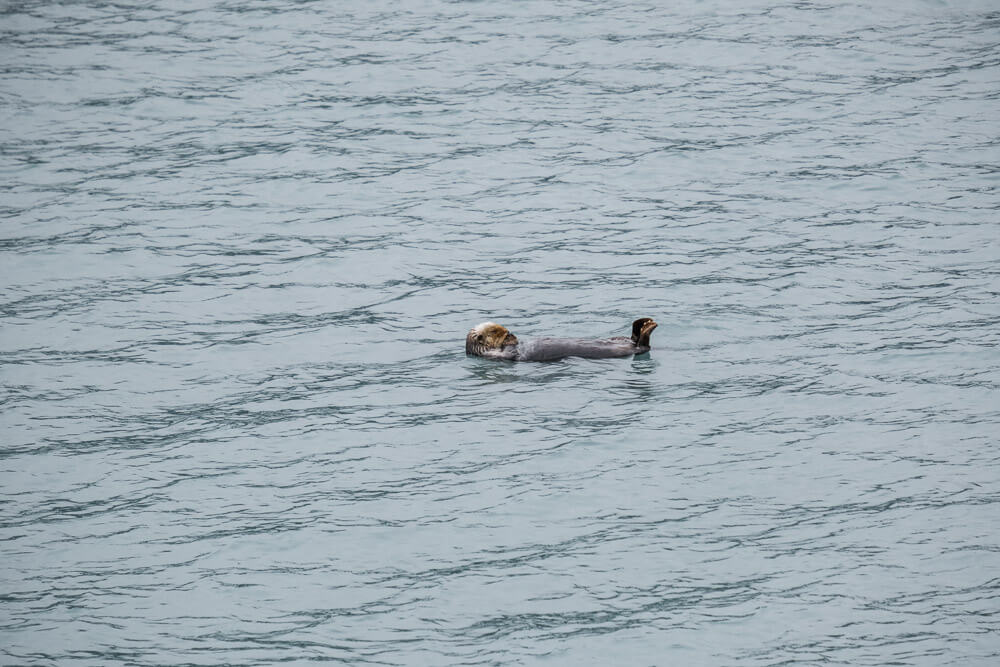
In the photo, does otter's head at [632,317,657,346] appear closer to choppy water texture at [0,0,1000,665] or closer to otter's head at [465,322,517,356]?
choppy water texture at [0,0,1000,665]

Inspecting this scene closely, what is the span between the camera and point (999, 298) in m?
11.9

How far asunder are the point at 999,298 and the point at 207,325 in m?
7.34

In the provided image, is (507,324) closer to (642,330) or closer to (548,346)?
(548,346)

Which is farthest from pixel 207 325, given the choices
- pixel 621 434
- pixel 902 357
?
pixel 902 357

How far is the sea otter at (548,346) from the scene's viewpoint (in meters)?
10.8

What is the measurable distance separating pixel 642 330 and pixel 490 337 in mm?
1273

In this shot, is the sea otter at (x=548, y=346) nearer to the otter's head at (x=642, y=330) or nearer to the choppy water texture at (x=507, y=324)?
the otter's head at (x=642, y=330)

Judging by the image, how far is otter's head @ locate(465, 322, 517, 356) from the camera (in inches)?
426

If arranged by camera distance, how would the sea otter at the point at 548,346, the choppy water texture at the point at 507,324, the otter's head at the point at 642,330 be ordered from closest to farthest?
the choppy water texture at the point at 507,324 < the otter's head at the point at 642,330 < the sea otter at the point at 548,346

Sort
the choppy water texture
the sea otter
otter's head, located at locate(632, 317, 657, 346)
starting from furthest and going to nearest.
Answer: the sea otter, otter's head, located at locate(632, 317, 657, 346), the choppy water texture

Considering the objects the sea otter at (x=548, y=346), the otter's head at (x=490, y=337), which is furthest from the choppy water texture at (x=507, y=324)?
the otter's head at (x=490, y=337)

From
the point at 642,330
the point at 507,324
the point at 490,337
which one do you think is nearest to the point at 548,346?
the point at 490,337

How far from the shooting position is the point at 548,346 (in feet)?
35.3

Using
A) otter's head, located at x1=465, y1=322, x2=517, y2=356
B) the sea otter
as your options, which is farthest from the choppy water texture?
otter's head, located at x1=465, y1=322, x2=517, y2=356
